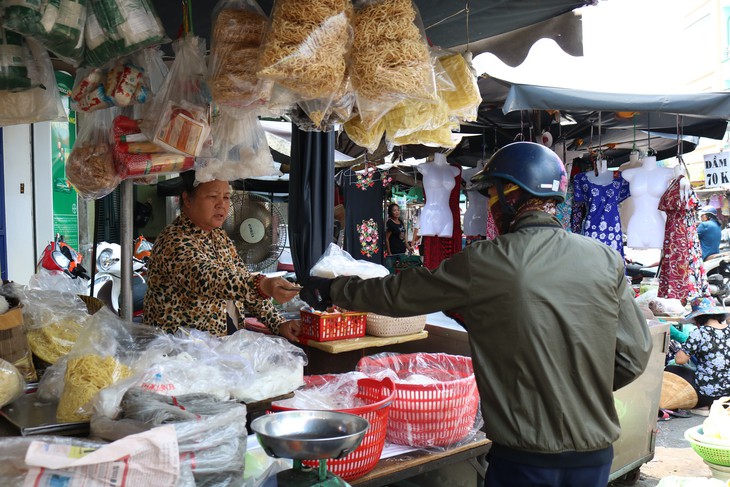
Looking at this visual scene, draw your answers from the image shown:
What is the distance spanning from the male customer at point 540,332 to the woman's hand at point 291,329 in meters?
1.47

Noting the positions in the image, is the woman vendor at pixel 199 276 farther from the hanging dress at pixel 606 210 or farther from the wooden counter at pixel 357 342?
the hanging dress at pixel 606 210

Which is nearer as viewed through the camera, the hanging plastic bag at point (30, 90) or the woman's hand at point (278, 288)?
the hanging plastic bag at point (30, 90)

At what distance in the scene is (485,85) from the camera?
16.2 ft

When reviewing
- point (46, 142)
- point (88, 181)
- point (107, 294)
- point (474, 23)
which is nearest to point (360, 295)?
point (88, 181)

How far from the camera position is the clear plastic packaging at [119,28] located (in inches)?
81.5

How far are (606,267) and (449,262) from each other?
20.4 inches

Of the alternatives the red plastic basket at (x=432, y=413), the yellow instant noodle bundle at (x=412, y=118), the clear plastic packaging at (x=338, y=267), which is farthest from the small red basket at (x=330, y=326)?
the yellow instant noodle bundle at (x=412, y=118)

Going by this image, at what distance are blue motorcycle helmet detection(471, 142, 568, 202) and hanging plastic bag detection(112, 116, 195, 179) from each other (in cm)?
135

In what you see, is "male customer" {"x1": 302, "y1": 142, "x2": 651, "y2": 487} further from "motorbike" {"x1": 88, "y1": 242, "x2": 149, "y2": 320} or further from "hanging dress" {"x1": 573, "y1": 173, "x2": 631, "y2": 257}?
"motorbike" {"x1": 88, "y1": 242, "x2": 149, "y2": 320}

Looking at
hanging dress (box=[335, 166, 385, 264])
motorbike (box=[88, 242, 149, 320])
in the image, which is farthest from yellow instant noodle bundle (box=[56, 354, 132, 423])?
hanging dress (box=[335, 166, 385, 264])

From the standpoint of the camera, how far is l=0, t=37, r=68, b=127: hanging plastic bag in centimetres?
221

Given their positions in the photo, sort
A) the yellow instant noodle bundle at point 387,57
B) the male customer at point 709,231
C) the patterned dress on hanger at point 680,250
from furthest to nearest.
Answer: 1. the male customer at point 709,231
2. the patterned dress on hanger at point 680,250
3. the yellow instant noodle bundle at point 387,57

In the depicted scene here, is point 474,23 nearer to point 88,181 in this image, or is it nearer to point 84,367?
point 88,181

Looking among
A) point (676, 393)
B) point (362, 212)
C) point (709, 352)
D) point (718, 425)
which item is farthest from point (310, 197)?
point (362, 212)
